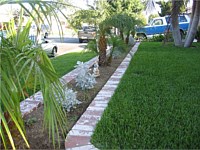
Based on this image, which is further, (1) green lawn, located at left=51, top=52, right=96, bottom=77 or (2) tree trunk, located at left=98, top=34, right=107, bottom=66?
(2) tree trunk, located at left=98, top=34, right=107, bottom=66

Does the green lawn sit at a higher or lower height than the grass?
lower

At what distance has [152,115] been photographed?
3.76 meters

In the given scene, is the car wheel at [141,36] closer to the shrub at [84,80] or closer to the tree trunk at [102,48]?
the tree trunk at [102,48]

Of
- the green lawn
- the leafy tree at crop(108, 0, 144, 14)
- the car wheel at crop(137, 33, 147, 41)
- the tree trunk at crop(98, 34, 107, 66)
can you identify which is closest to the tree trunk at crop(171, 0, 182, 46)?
the green lawn

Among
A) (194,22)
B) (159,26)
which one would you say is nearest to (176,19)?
(194,22)

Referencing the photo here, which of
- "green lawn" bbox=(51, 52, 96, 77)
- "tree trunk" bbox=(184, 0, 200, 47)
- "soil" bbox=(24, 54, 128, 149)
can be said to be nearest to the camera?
"soil" bbox=(24, 54, 128, 149)

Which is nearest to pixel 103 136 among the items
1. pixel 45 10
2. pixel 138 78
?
pixel 45 10

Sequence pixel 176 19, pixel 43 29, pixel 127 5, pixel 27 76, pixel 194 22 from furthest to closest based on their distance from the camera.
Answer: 1. pixel 127 5
2. pixel 176 19
3. pixel 194 22
4. pixel 43 29
5. pixel 27 76

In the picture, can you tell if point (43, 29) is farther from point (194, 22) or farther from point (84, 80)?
point (194, 22)

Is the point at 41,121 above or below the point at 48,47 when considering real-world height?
below

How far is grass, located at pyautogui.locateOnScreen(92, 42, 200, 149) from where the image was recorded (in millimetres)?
2980

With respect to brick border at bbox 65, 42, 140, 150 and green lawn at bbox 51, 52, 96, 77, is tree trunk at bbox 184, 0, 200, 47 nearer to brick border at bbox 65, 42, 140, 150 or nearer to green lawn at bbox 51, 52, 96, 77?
green lawn at bbox 51, 52, 96, 77

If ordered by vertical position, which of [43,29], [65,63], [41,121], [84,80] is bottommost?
[65,63]

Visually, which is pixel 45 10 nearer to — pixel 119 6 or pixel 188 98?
pixel 188 98
